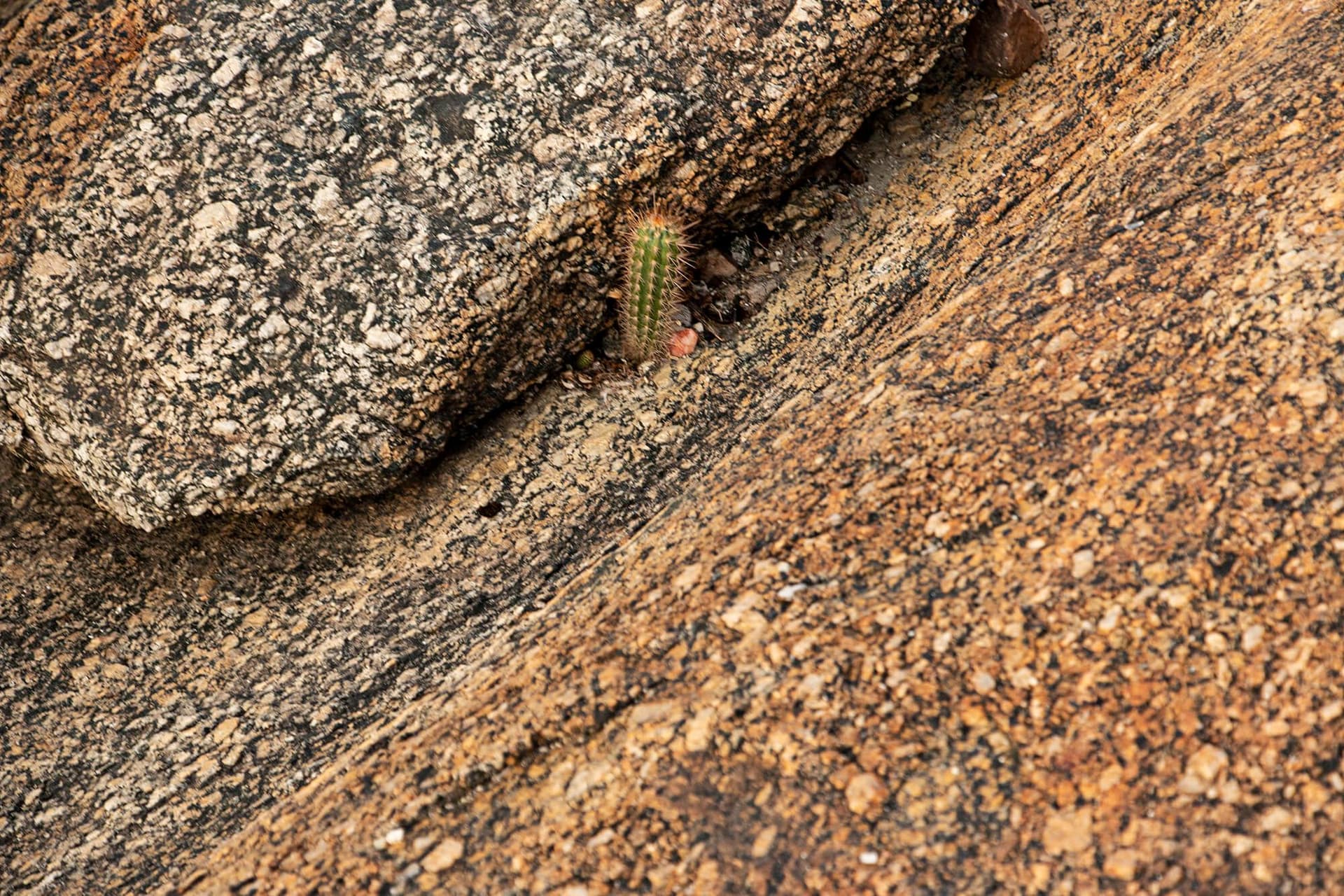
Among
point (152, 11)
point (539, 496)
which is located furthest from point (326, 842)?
point (152, 11)

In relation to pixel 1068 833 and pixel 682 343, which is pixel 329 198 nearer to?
pixel 682 343

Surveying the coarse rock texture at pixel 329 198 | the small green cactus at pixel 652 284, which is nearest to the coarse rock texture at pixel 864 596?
the small green cactus at pixel 652 284

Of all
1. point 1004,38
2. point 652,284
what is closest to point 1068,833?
point 652,284

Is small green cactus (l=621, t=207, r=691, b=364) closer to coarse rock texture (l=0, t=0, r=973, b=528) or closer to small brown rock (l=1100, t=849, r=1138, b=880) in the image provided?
coarse rock texture (l=0, t=0, r=973, b=528)

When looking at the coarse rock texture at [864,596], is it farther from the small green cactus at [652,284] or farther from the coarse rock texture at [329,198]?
the coarse rock texture at [329,198]

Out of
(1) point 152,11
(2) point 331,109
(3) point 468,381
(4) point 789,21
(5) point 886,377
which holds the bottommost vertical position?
(5) point 886,377

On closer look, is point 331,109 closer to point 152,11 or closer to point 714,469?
point 152,11

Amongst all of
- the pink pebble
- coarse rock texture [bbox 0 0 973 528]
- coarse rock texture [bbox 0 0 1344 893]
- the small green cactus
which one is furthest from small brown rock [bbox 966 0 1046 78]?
the pink pebble
